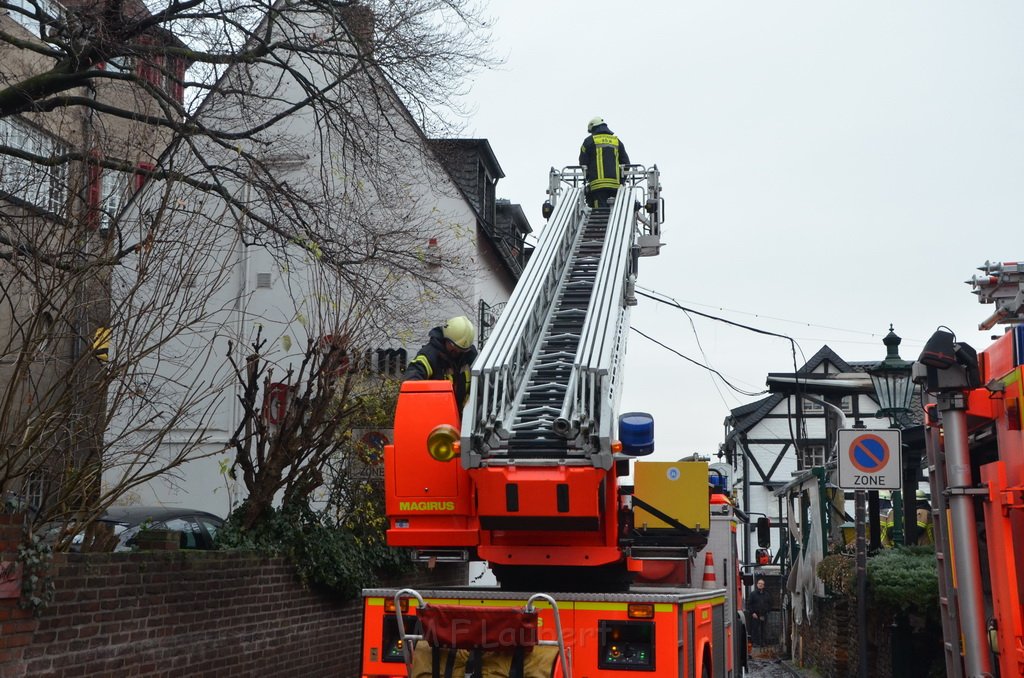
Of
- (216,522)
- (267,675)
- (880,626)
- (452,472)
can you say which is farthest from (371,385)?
(452,472)

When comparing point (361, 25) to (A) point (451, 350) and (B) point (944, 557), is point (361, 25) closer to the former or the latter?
(A) point (451, 350)

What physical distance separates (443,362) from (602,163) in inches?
237

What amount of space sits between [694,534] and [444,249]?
1182 cm

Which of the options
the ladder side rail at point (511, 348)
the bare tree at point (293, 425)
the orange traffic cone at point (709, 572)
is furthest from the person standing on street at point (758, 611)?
the ladder side rail at point (511, 348)

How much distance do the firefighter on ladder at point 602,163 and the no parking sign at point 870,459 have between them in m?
4.73

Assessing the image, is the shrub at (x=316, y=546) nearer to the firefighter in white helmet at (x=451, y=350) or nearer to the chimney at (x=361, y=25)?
the firefighter in white helmet at (x=451, y=350)

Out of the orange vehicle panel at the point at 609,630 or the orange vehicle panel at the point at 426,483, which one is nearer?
the orange vehicle panel at the point at 609,630

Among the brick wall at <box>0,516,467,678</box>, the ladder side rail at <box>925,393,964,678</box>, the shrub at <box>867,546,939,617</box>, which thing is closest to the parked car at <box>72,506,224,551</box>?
the brick wall at <box>0,516,467,678</box>

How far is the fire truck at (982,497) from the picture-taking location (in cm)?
588

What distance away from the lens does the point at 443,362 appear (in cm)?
921

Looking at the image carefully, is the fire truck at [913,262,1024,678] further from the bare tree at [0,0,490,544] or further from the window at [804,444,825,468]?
the window at [804,444,825,468]

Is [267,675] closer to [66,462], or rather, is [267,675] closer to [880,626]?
[66,462]

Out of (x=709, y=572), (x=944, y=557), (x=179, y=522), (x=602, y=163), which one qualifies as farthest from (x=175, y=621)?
(x=602, y=163)

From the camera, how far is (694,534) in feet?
31.1
